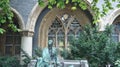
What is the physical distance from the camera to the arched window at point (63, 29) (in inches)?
485

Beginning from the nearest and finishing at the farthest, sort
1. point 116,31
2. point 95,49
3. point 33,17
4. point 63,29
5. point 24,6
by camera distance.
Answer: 1. point 95,49
2. point 33,17
3. point 24,6
4. point 63,29
5. point 116,31

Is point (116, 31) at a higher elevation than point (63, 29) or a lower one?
lower

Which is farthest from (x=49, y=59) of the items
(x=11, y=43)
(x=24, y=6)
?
(x=11, y=43)

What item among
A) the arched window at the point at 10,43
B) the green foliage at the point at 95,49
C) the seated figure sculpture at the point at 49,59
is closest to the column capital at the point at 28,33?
the arched window at the point at 10,43

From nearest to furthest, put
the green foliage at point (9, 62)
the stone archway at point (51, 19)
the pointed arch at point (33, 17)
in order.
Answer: the green foliage at point (9, 62)
the pointed arch at point (33, 17)
the stone archway at point (51, 19)

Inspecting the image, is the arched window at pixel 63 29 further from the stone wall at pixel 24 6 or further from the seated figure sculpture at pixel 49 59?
the seated figure sculpture at pixel 49 59

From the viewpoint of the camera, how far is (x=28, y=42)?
11586mm

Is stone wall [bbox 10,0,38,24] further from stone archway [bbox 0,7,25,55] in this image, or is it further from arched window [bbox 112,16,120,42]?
arched window [bbox 112,16,120,42]

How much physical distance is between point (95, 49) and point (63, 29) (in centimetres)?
314

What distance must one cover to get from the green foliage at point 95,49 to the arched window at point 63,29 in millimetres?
2337

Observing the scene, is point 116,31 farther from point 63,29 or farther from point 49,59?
point 49,59

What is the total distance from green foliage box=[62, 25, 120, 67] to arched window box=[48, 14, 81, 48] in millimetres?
2337

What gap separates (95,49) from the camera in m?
9.51

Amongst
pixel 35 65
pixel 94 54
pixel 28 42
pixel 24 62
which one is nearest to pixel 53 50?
pixel 35 65
